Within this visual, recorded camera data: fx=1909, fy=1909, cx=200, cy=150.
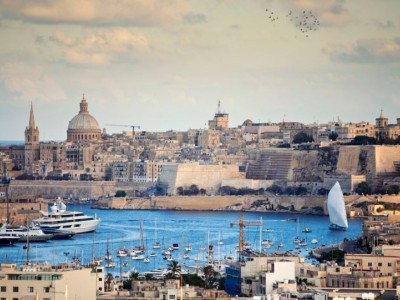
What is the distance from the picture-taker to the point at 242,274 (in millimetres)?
28609

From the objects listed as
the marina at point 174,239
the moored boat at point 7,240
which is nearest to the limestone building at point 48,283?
the marina at point 174,239

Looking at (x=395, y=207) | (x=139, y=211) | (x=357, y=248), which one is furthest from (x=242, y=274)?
(x=139, y=211)

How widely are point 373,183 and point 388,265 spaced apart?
5096 cm

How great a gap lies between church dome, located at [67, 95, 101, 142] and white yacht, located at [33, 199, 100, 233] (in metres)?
45.0

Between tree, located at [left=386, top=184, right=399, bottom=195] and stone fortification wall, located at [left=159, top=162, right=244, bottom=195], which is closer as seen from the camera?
tree, located at [left=386, top=184, right=399, bottom=195]

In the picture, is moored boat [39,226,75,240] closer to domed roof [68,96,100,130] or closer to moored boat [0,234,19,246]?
moored boat [0,234,19,246]

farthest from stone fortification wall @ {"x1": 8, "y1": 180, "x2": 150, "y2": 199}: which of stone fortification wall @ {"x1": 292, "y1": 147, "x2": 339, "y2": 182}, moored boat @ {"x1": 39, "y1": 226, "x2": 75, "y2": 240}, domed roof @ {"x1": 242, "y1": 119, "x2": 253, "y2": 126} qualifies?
moored boat @ {"x1": 39, "y1": 226, "x2": 75, "y2": 240}

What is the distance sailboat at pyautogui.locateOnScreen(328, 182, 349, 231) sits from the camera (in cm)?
6147

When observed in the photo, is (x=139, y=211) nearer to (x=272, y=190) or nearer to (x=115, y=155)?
(x=272, y=190)

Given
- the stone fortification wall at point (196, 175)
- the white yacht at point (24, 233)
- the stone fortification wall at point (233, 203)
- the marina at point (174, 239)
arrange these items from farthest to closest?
the stone fortification wall at point (196, 175) → the stone fortification wall at point (233, 203) → the white yacht at point (24, 233) → the marina at point (174, 239)

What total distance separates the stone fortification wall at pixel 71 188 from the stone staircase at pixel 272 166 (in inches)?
222

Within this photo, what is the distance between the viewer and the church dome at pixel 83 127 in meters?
108

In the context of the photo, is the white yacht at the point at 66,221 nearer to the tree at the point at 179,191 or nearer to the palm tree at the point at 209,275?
the tree at the point at 179,191

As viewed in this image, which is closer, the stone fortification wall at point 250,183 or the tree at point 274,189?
the tree at point 274,189
